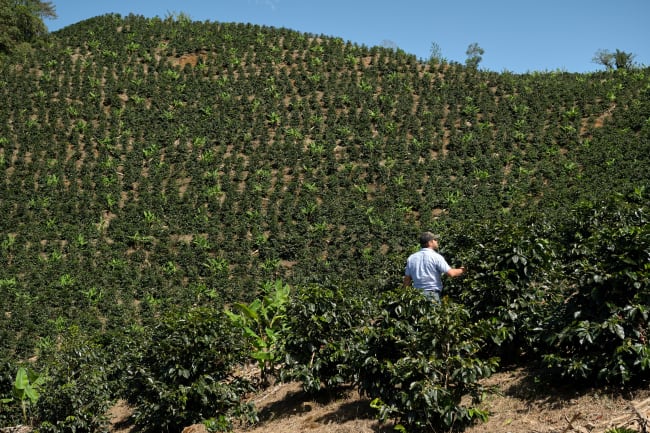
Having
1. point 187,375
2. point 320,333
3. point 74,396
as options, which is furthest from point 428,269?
point 74,396

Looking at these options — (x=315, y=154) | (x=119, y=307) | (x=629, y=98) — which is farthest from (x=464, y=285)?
(x=629, y=98)

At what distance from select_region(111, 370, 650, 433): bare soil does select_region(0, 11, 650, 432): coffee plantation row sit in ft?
0.65

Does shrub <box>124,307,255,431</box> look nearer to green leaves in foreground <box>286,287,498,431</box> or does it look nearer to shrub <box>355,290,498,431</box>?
green leaves in foreground <box>286,287,498,431</box>

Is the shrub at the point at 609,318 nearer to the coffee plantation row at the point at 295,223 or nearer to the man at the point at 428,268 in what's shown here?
the coffee plantation row at the point at 295,223

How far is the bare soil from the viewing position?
4.46m

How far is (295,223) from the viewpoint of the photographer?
15984 mm

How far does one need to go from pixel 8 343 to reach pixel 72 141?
397 inches

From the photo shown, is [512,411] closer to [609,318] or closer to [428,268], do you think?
[609,318]

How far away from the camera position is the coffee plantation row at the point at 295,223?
17.6 feet

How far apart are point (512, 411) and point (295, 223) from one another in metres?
11.1

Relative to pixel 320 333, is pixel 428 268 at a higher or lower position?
higher

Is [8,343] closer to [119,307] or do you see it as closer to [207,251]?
[119,307]

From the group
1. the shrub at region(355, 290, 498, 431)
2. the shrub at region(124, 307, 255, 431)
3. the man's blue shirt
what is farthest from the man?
the shrub at region(124, 307, 255, 431)

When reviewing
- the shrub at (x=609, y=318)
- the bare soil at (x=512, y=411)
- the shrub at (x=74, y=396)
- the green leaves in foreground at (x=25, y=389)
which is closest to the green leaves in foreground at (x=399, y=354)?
the bare soil at (x=512, y=411)
